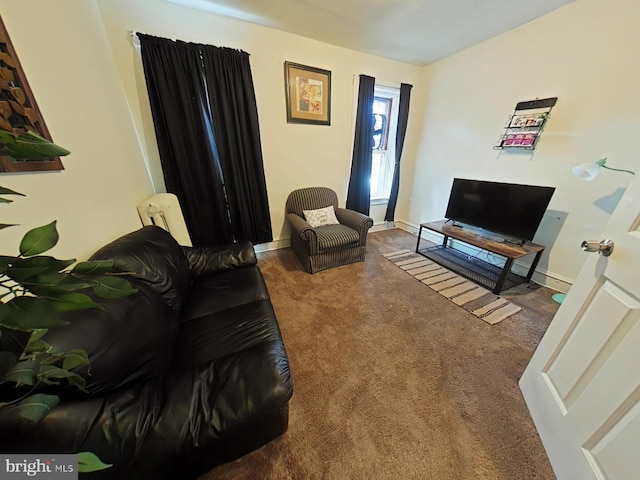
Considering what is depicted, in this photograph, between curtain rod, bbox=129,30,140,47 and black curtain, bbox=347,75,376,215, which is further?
black curtain, bbox=347,75,376,215

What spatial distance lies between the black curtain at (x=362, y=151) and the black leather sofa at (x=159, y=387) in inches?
92.7

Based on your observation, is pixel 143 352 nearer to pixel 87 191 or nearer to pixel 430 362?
pixel 87 191

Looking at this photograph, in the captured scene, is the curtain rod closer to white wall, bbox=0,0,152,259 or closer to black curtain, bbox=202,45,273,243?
white wall, bbox=0,0,152,259

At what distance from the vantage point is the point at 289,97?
248 centimetres

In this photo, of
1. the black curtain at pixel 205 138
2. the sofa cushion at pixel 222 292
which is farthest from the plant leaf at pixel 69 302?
the black curtain at pixel 205 138

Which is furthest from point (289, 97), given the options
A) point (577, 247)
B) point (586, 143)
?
point (577, 247)

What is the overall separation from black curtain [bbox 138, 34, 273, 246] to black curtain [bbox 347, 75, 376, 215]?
1.31 metres

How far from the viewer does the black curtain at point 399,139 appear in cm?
310

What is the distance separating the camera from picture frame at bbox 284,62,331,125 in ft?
8.02

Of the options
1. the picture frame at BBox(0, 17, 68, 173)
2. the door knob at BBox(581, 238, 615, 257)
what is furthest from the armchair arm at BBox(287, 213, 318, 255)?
the door knob at BBox(581, 238, 615, 257)

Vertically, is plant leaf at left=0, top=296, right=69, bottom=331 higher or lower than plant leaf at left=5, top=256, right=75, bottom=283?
lower

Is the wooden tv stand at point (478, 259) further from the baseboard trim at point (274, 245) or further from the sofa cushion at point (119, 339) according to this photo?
the sofa cushion at point (119, 339)

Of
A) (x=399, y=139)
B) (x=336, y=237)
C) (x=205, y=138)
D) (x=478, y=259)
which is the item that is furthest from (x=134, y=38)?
(x=478, y=259)

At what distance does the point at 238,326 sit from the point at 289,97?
8.01 ft
